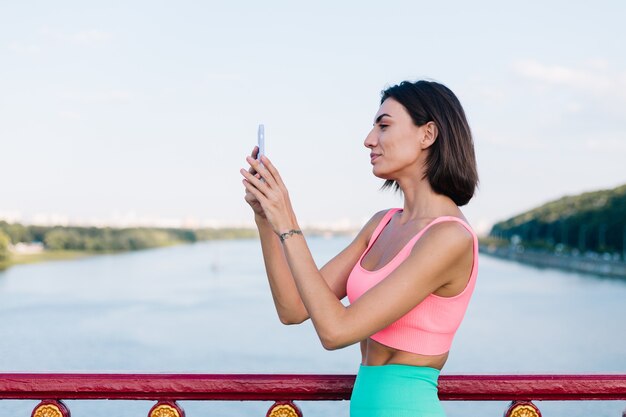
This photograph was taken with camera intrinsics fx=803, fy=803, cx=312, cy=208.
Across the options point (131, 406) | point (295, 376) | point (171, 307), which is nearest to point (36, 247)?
point (171, 307)

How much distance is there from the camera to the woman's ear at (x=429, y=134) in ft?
5.62

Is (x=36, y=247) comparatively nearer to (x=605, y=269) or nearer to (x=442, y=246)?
(x=605, y=269)

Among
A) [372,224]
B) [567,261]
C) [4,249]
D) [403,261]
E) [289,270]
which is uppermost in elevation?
[4,249]

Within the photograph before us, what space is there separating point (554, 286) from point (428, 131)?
59168 millimetres

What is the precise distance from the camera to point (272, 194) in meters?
1.54

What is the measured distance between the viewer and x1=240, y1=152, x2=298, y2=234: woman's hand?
1540 millimetres

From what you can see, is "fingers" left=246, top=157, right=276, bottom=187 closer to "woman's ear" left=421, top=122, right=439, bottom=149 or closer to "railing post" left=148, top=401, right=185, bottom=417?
"woman's ear" left=421, top=122, right=439, bottom=149

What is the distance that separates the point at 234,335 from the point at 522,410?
26.0 metres

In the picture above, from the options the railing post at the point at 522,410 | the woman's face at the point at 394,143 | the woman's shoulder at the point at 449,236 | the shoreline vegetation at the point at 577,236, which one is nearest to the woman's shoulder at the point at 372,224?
the woman's face at the point at 394,143

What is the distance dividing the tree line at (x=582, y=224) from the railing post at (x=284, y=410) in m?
78.2

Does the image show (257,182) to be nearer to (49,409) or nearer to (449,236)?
(449,236)

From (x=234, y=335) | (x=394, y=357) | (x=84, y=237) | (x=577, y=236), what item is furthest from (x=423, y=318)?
(x=84, y=237)

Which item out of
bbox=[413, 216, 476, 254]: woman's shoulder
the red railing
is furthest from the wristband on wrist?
the red railing

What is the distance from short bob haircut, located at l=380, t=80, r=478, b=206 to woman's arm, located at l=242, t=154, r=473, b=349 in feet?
0.51
